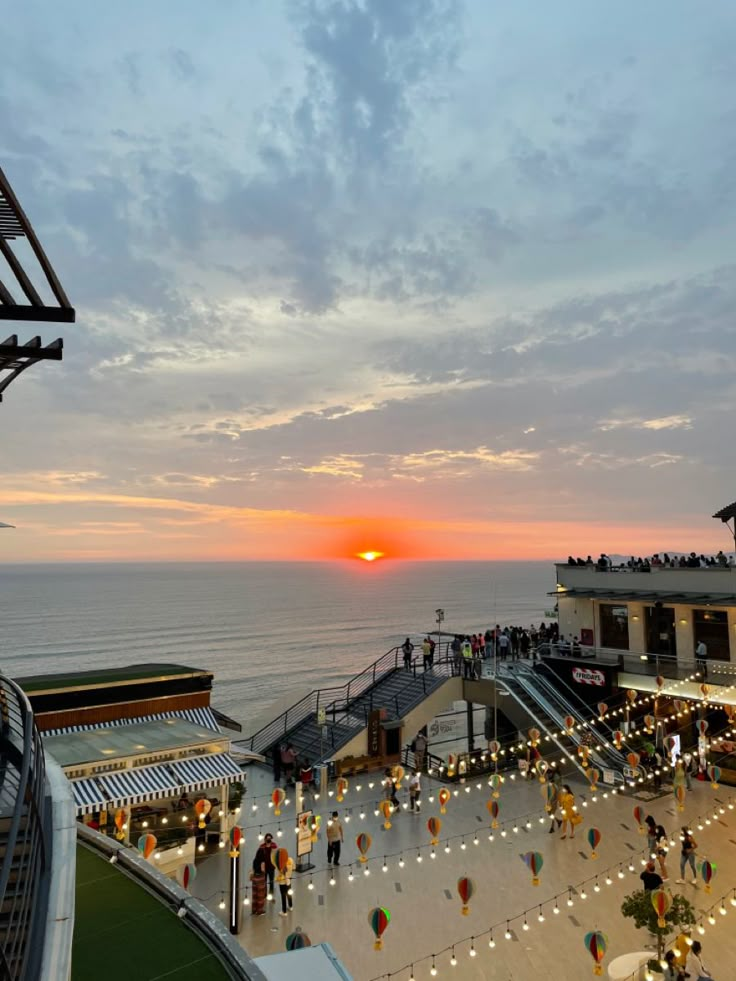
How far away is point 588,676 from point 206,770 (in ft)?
54.2

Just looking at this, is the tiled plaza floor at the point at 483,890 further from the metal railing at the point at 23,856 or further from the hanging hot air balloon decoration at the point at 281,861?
the metal railing at the point at 23,856

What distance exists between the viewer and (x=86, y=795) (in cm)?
1447

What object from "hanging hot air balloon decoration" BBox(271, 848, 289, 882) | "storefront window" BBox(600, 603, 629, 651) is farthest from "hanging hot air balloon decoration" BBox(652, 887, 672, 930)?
"storefront window" BBox(600, 603, 629, 651)

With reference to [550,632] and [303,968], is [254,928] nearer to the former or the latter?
[303,968]

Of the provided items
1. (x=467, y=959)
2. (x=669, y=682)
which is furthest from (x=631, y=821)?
(x=467, y=959)

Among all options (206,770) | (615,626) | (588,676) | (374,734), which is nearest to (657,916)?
(206,770)

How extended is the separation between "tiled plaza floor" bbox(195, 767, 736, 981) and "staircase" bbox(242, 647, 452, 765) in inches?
118

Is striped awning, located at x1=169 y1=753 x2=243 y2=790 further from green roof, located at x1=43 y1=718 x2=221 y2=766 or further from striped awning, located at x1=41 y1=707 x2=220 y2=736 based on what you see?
striped awning, located at x1=41 y1=707 x2=220 y2=736

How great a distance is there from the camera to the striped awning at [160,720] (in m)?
17.8

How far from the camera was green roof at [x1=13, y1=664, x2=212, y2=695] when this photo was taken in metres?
17.6

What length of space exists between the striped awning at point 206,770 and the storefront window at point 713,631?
62.0 ft

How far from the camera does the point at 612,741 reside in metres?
24.2

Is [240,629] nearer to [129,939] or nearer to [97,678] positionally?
[97,678]

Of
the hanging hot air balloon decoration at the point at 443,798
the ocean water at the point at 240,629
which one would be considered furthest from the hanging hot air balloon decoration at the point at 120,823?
the ocean water at the point at 240,629
